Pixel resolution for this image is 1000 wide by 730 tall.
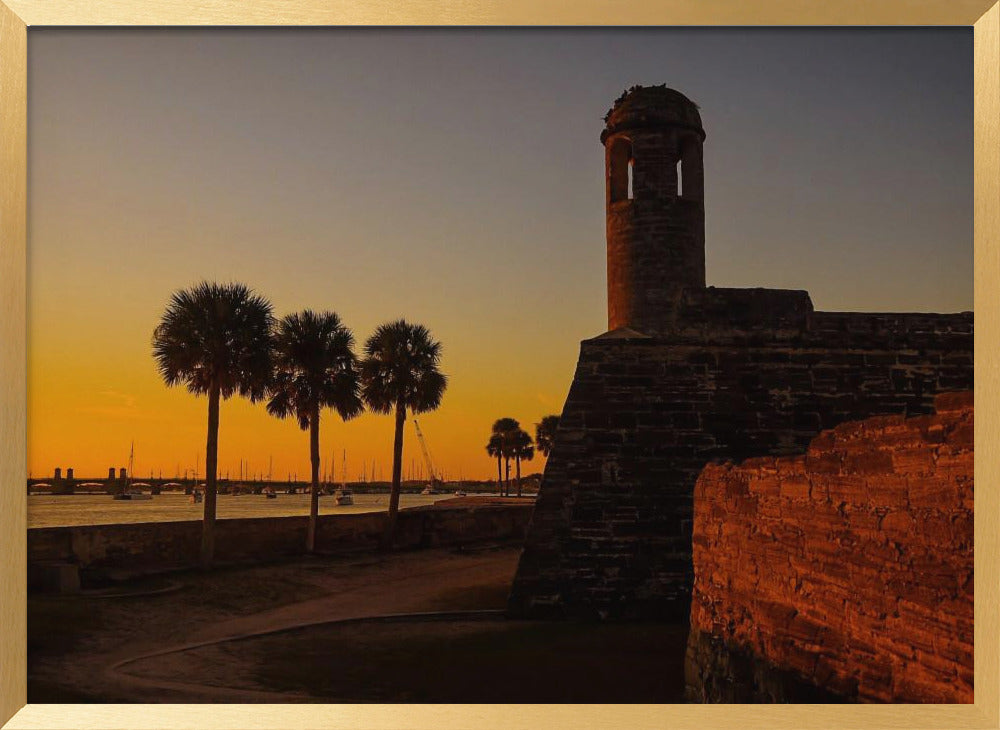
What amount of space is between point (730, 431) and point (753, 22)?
7.46 meters

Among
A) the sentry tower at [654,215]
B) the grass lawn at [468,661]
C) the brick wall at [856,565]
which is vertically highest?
the sentry tower at [654,215]

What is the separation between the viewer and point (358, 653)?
10.6 meters

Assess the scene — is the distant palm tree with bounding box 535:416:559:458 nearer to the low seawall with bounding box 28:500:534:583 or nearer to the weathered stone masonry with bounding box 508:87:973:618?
the low seawall with bounding box 28:500:534:583

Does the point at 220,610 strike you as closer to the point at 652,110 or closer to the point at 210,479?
the point at 210,479

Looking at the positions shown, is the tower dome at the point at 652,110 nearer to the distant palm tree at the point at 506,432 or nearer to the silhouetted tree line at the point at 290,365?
the silhouetted tree line at the point at 290,365

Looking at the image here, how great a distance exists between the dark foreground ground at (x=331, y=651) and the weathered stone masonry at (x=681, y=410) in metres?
0.72

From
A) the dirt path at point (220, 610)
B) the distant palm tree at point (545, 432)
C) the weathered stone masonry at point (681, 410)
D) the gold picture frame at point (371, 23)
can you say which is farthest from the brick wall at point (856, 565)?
the distant palm tree at point (545, 432)

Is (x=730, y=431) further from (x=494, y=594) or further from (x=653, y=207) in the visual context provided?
(x=653, y=207)

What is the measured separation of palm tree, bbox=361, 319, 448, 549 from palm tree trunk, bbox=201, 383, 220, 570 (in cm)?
817

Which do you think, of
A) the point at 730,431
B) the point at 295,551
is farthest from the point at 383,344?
the point at 730,431

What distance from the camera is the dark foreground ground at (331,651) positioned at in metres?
8.72

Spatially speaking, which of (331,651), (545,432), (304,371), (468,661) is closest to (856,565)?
(468,661)

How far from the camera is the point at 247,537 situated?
1983 centimetres

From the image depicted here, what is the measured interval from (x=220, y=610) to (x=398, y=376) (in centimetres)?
→ 1298
